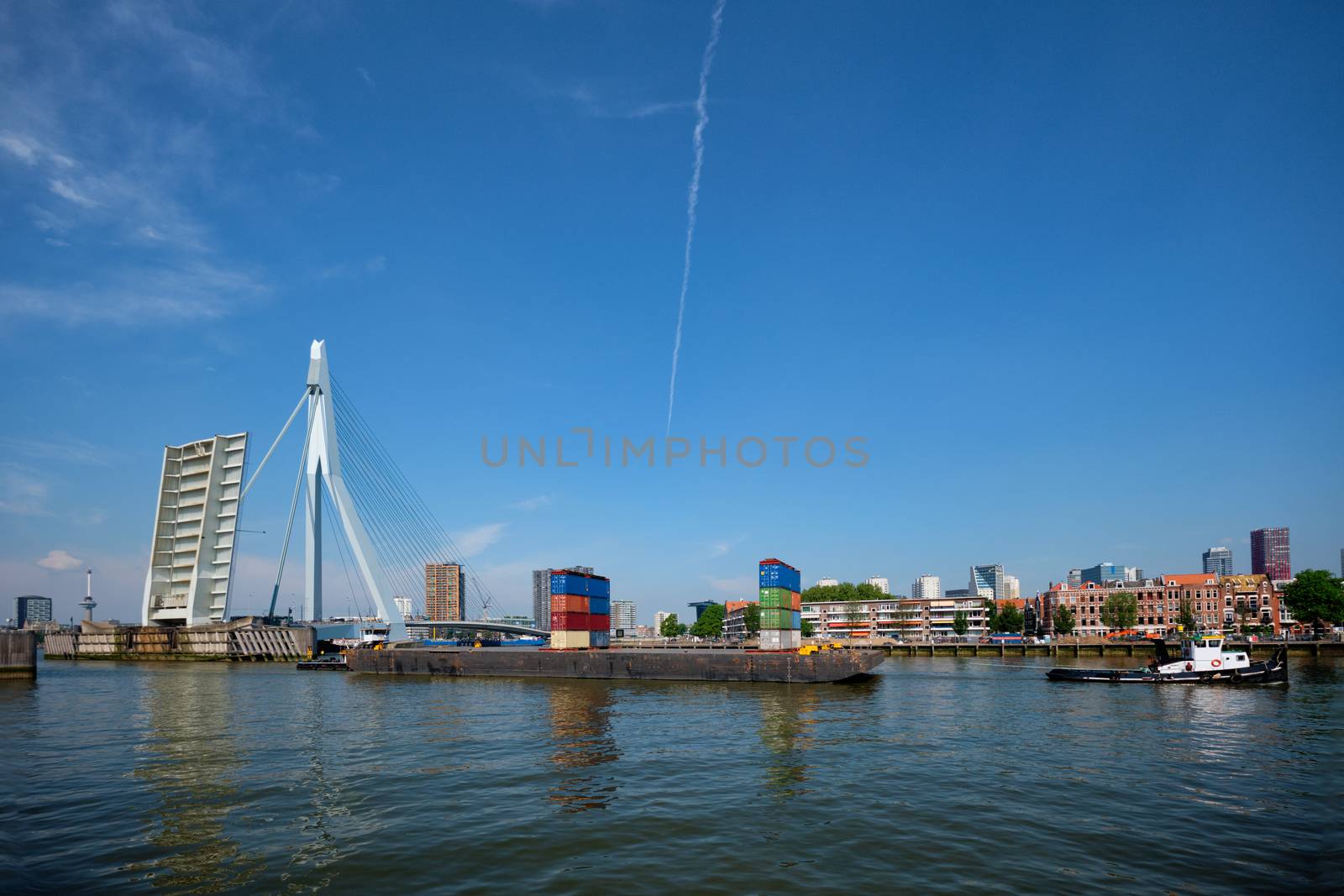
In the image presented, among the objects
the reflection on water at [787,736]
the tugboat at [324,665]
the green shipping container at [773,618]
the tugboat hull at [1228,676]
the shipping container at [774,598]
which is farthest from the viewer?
the tugboat at [324,665]

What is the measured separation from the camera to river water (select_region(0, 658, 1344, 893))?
653 inches

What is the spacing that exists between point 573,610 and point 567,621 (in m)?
1.37

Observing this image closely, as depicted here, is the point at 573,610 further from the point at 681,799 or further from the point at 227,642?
the point at 227,642

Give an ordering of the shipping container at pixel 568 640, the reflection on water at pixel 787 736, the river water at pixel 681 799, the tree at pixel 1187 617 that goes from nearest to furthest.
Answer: the river water at pixel 681 799 < the reflection on water at pixel 787 736 < the shipping container at pixel 568 640 < the tree at pixel 1187 617

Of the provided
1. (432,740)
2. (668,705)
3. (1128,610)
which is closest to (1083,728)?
(668,705)

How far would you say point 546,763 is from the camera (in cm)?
2889

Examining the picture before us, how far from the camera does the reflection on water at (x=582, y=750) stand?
76.6 ft

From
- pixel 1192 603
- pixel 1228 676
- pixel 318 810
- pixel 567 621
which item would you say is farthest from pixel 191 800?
pixel 1192 603

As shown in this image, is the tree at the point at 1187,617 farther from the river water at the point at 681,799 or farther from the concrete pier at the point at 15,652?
the concrete pier at the point at 15,652

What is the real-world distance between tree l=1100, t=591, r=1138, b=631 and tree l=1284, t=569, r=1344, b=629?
3248cm

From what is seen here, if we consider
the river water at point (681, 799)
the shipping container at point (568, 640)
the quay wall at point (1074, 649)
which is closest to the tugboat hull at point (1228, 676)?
the river water at point (681, 799)

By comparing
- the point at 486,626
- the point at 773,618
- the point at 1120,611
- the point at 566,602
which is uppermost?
the point at 566,602

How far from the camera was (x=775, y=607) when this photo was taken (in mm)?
74125

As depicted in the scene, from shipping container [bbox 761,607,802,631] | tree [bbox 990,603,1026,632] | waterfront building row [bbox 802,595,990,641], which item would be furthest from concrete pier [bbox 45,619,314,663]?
tree [bbox 990,603,1026,632]
